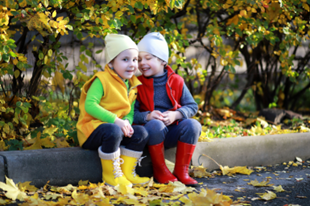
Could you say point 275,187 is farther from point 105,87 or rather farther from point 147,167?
point 105,87

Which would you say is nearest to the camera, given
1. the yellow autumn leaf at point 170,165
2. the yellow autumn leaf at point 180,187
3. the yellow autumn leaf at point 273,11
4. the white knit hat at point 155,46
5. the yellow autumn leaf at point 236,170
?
the yellow autumn leaf at point 180,187

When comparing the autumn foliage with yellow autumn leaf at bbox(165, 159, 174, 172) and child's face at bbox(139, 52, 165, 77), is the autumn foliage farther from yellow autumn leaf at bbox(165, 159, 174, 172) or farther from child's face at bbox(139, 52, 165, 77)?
yellow autumn leaf at bbox(165, 159, 174, 172)

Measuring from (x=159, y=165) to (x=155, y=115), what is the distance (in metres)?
0.41

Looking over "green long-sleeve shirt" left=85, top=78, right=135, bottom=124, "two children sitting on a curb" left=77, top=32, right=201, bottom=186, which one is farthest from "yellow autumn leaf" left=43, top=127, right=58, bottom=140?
"green long-sleeve shirt" left=85, top=78, right=135, bottom=124

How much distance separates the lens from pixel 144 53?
9.42ft

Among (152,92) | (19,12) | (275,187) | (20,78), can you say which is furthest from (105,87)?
(275,187)

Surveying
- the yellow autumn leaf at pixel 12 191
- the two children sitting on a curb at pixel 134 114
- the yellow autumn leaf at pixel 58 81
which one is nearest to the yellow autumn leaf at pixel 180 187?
the two children sitting on a curb at pixel 134 114

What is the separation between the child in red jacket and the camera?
270cm

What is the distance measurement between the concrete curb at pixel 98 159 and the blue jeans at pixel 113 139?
0.13m

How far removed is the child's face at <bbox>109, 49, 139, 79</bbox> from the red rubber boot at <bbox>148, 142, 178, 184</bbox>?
62cm

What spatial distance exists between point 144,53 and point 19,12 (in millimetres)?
1049

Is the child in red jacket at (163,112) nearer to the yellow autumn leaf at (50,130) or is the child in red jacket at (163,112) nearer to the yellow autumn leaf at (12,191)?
the yellow autumn leaf at (50,130)

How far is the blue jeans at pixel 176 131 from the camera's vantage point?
2.66 meters

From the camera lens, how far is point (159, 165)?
2723 millimetres
